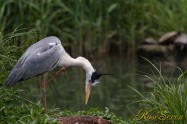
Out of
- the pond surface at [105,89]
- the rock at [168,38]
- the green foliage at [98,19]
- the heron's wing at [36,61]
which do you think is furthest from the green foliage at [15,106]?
the rock at [168,38]

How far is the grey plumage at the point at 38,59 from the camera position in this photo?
28.7ft

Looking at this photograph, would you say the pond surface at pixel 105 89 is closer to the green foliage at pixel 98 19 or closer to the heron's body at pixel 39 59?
the green foliage at pixel 98 19

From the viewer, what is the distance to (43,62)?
914 centimetres

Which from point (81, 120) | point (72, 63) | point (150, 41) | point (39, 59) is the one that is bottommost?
point (81, 120)

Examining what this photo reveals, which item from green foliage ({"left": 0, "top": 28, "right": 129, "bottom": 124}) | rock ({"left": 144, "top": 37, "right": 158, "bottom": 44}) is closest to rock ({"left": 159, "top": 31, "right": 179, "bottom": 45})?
rock ({"left": 144, "top": 37, "right": 158, "bottom": 44})

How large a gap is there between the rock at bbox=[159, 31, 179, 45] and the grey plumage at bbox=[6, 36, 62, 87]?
9.56 m

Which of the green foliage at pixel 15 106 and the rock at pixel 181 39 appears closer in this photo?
the green foliage at pixel 15 106

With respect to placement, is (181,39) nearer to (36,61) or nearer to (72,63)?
(72,63)

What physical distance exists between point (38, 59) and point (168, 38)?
9.91 metres

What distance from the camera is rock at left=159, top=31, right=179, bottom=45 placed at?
18.6m

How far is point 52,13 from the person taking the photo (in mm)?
17109

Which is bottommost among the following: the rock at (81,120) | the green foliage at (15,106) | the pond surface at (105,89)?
the pond surface at (105,89)

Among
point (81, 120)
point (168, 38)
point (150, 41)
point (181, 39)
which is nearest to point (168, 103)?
point (81, 120)

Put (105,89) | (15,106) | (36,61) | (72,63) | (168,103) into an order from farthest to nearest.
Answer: (105,89)
(72,63)
(36,61)
(15,106)
(168,103)
